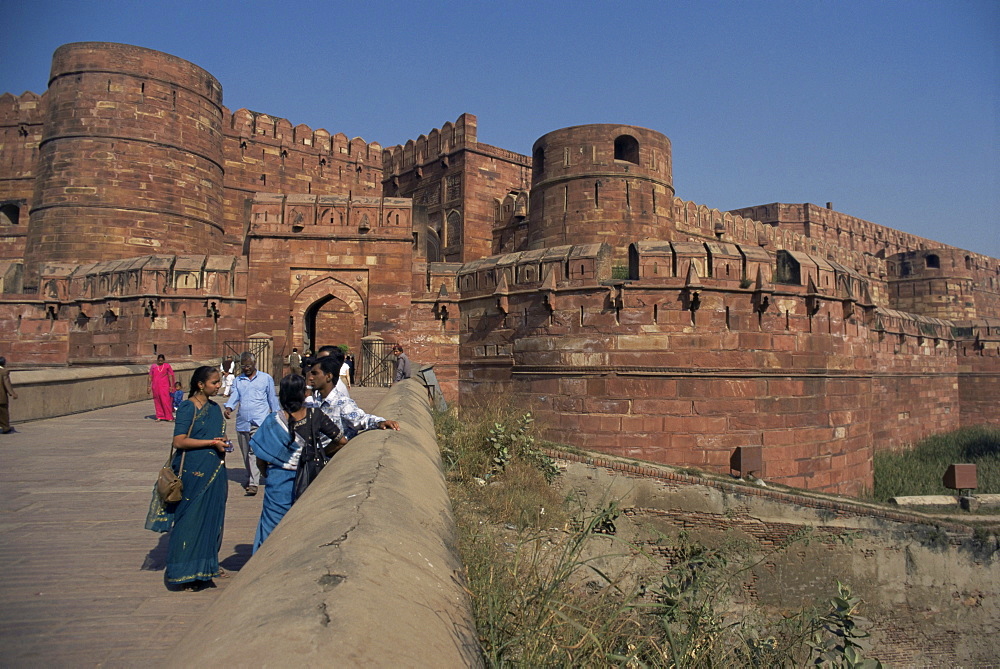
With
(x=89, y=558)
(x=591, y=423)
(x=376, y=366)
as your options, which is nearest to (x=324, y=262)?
(x=376, y=366)

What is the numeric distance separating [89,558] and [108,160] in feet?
61.5

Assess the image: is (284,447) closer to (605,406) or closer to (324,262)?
(605,406)

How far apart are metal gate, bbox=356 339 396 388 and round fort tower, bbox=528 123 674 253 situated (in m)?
4.51

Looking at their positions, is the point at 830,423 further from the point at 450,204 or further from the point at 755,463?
the point at 450,204

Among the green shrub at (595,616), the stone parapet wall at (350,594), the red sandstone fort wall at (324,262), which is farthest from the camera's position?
the red sandstone fort wall at (324,262)

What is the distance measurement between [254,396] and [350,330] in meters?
18.9

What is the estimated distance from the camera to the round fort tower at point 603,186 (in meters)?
14.3

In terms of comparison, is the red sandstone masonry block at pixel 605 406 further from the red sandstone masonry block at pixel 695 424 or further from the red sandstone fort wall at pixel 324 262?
the red sandstone fort wall at pixel 324 262

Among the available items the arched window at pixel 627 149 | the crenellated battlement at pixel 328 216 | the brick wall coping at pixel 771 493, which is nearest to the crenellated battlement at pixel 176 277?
the crenellated battlement at pixel 328 216

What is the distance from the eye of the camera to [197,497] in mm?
3139

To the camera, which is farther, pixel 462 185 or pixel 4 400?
pixel 462 185

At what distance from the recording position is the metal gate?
1274 centimetres

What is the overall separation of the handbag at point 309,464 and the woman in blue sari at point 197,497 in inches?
14.4

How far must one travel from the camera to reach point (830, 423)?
11.2m
